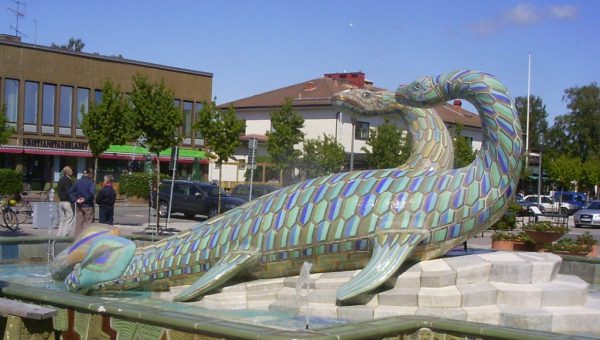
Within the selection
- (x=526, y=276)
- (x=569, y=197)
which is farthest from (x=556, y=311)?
(x=569, y=197)

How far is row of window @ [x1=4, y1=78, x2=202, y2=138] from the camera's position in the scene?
4412 cm

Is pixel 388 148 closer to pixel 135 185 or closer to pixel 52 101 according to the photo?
pixel 135 185

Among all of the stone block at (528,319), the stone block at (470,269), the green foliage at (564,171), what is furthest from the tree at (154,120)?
the green foliage at (564,171)

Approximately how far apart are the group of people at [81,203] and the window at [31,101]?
2708 cm

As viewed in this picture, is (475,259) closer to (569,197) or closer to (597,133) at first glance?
(569,197)

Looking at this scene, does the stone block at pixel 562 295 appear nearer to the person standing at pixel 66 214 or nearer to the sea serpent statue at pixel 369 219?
the sea serpent statue at pixel 369 219

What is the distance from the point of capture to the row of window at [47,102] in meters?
44.1

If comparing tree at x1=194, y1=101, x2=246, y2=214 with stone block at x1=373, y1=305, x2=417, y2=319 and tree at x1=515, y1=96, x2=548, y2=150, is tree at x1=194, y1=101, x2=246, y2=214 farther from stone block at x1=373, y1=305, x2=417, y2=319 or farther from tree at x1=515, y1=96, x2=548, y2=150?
tree at x1=515, y1=96, x2=548, y2=150

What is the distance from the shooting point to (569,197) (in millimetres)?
56344

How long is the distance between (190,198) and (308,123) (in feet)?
73.3

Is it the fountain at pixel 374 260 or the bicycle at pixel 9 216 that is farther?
the bicycle at pixel 9 216

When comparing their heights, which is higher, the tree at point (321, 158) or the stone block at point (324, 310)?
the tree at point (321, 158)

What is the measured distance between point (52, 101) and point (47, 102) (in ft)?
0.99

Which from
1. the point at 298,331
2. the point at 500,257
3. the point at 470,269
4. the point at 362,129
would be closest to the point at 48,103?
the point at 362,129
